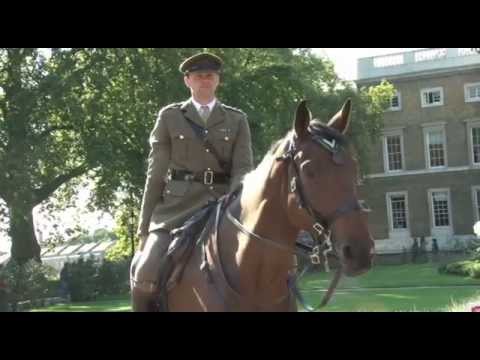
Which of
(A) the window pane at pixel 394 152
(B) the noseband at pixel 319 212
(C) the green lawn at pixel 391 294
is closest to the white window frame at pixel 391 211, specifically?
(A) the window pane at pixel 394 152

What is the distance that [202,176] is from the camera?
5426 mm

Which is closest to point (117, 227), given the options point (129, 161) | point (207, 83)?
point (129, 161)

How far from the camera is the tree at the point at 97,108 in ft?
99.0

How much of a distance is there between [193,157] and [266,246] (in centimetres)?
131

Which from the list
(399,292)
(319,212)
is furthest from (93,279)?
(319,212)

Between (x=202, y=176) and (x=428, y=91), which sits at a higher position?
(x=428, y=91)

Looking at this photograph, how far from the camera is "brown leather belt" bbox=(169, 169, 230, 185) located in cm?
543

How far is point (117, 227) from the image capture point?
43.0 metres

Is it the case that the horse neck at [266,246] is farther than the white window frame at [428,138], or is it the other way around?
the white window frame at [428,138]

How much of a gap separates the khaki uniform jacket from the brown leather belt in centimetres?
3

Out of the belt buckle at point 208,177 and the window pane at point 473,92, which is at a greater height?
the window pane at point 473,92

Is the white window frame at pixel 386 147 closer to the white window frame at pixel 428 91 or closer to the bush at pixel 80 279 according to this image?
the white window frame at pixel 428 91

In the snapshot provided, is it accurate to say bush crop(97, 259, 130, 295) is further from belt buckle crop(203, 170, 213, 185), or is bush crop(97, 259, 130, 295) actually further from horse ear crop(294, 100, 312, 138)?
horse ear crop(294, 100, 312, 138)

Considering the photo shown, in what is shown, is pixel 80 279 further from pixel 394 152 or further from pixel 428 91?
pixel 428 91
